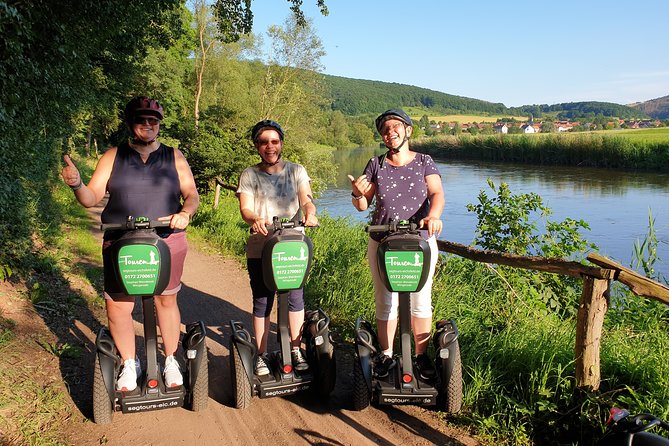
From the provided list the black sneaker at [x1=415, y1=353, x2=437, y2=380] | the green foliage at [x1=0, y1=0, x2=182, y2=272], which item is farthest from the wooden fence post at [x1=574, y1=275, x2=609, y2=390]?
the green foliage at [x1=0, y1=0, x2=182, y2=272]

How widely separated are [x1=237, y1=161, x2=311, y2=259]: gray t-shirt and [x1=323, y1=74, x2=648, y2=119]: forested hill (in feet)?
305

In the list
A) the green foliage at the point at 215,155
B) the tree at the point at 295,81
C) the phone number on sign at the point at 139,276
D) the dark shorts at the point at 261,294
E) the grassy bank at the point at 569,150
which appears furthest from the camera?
the grassy bank at the point at 569,150

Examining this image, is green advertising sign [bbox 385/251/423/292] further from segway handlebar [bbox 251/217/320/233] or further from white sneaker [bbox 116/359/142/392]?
white sneaker [bbox 116/359/142/392]

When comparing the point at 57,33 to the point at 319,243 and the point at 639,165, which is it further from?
the point at 639,165

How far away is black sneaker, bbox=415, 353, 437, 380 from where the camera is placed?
3.01m

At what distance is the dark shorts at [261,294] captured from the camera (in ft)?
10.3

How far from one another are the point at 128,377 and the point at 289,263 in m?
1.13

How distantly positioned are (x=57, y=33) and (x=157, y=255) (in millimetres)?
3374

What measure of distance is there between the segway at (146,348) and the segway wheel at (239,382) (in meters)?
0.17

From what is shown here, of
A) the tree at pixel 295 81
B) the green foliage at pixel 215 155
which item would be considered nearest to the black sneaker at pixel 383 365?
the green foliage at pixel 215 155

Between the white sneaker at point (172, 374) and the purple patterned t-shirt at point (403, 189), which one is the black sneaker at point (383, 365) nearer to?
the purple patterned t-shirt at point (403, 189)

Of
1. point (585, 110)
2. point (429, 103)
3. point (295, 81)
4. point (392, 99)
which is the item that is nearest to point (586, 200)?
point (295, 81)

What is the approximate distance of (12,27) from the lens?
3.78 metres

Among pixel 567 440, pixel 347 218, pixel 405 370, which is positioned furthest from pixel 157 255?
pixel 347 218
